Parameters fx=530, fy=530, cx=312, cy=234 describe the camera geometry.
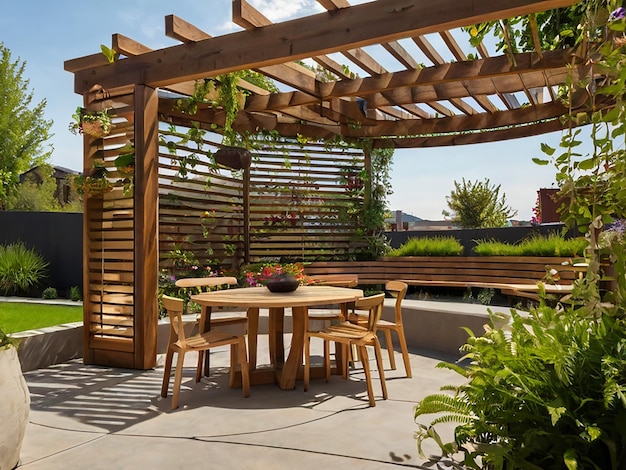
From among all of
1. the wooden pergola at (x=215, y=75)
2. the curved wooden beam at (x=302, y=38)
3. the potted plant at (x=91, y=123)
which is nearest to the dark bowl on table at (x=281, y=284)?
the wooden pergola at (x=215, y=75)

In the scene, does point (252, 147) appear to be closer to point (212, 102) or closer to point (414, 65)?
point (212, 102)

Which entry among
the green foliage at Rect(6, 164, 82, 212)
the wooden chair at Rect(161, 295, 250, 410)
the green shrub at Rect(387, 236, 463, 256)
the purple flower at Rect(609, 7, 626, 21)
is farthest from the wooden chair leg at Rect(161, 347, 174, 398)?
the green foliage at Rect(6, 164, 82, 212)

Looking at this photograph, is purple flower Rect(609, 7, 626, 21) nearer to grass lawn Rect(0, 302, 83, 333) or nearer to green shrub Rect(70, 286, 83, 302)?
grass lawn Rect(0, 302, 83, 333)

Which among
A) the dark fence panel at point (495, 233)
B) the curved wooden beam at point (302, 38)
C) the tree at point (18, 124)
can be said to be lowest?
the dark fence panel at point (495, 233)

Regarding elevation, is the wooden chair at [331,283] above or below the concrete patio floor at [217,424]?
above

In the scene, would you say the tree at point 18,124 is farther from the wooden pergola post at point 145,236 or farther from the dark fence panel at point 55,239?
the wooden pergola post at point 145,236

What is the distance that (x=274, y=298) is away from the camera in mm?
4074

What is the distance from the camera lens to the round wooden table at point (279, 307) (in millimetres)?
3963

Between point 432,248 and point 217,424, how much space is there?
526 centimetres

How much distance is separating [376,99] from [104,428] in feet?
17.6

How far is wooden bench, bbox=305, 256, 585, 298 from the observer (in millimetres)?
6461

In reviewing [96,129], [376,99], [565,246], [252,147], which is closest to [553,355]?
[96,129]

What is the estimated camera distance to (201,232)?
7.34m

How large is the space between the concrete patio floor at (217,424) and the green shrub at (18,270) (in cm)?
527
